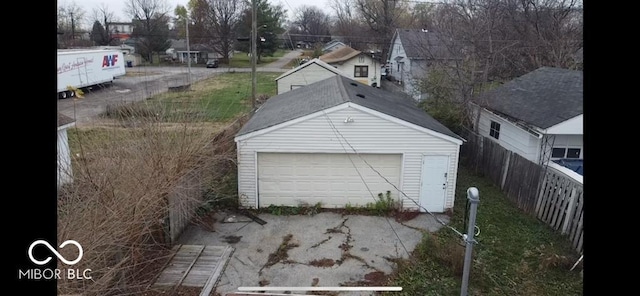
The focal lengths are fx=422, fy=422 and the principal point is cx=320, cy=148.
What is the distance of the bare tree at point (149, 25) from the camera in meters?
51.7

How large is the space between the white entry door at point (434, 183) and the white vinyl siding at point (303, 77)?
1633cm

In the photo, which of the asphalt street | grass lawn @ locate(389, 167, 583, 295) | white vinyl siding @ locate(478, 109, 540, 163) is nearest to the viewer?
grass lawn @ locate(389, 167, 583, 295)

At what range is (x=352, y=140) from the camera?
1095 centimetres

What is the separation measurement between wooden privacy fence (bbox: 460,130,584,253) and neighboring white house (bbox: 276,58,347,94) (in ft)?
45.5

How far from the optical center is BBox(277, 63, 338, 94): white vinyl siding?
2642 centimetres

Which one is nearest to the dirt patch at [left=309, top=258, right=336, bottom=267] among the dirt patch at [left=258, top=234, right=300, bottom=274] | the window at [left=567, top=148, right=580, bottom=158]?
the dirt patch at [left=258, top=234, right=300, bottom=274]

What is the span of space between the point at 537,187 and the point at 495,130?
16.5 ft

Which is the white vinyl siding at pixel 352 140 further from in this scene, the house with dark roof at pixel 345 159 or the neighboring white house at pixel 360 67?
the neighboring white house at pixel 360 67

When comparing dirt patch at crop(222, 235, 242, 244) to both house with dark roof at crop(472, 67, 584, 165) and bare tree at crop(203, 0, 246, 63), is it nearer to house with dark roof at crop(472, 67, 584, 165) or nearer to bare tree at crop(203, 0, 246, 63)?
house with dark roof at crop(472, 67, 584, 165)

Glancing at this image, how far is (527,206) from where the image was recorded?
11180 mm

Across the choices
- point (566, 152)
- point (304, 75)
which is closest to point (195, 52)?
point (304, 75)

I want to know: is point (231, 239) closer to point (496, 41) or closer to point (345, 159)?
point (345, 159)
